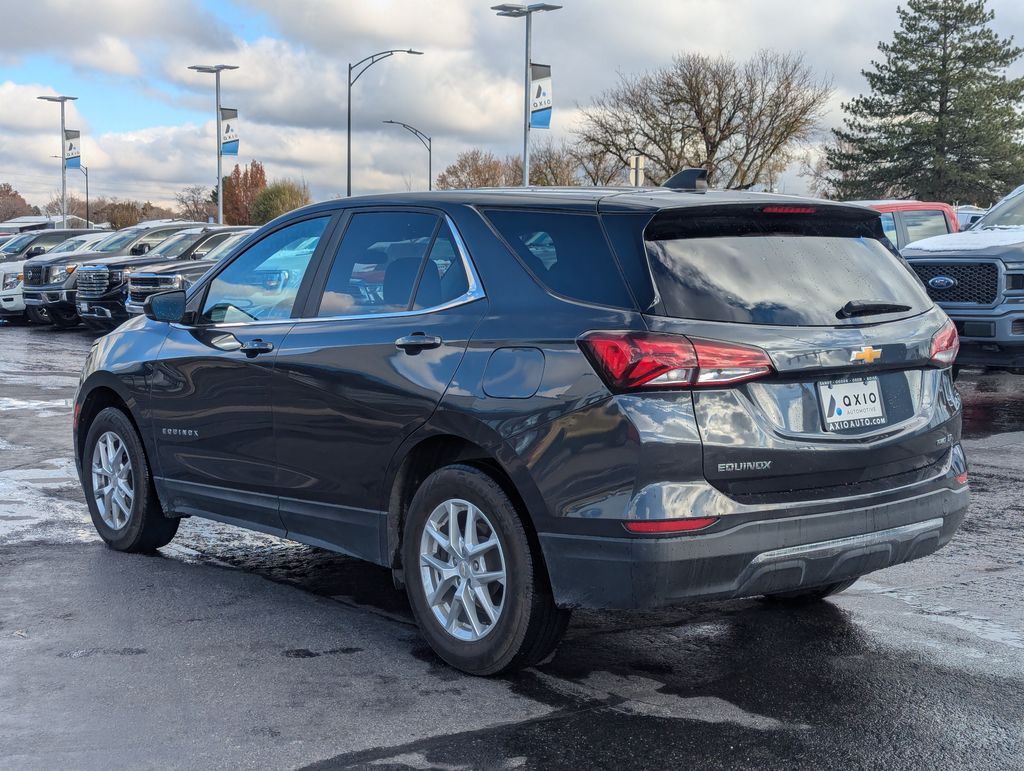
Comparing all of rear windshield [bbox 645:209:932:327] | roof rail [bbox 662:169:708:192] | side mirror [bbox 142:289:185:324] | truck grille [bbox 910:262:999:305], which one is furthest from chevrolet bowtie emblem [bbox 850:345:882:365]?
truck grille [bbox 910:262:999:305]

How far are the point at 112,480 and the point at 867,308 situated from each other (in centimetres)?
399

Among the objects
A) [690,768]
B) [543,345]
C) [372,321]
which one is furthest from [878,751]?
[372,321]

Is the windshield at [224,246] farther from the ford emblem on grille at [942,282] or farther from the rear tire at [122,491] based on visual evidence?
the rear tire at [122,491]

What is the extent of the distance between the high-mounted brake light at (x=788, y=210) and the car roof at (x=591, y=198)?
0.8 inches

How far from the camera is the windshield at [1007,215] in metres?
13.2

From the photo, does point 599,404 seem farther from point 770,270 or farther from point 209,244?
point 209,244

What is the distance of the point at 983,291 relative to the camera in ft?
39.1

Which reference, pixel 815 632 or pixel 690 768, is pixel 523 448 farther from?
pixel 815 632

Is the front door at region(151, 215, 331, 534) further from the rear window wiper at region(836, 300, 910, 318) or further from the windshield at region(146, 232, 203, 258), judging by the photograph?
the windshield at region(146, 232, 203, 258)

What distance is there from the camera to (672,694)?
14.6ft

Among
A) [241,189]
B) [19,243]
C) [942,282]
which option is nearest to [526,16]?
[19,243]

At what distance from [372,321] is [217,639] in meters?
1.37

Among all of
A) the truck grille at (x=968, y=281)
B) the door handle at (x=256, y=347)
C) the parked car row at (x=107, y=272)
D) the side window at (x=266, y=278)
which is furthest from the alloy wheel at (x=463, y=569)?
the parked car row at (x=107, y=272)

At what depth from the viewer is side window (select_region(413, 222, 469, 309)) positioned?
4809mm
